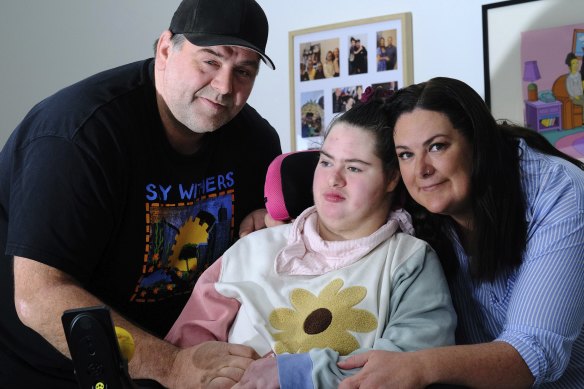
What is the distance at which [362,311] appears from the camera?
1.56 m

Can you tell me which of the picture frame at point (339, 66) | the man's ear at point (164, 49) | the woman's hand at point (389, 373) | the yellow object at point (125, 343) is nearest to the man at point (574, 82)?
the picture frame at point (339, 66)

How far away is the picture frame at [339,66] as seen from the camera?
9.16 ft

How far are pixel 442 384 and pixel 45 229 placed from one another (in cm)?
85

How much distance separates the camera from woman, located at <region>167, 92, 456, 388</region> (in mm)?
1540

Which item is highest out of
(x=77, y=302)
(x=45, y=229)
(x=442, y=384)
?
(x=45, y=229)

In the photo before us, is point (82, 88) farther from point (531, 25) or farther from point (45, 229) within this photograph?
point (531, 25)

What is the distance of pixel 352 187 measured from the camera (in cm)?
169

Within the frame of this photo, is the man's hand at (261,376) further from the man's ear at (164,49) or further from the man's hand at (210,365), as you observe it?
the man's ear at (164,49)

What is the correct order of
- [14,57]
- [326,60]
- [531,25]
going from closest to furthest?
[531,25] → [326,60] → [14,57]

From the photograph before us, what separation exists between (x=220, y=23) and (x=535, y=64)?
131 centimetres

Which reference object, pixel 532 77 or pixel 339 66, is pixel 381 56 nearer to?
pixel 339 66

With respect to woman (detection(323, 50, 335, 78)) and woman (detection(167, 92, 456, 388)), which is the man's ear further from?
woman (detection(323, 50, 335, 78))

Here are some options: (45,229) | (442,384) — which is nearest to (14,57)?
(45,229)

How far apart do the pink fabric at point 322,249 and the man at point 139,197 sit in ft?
0.73
